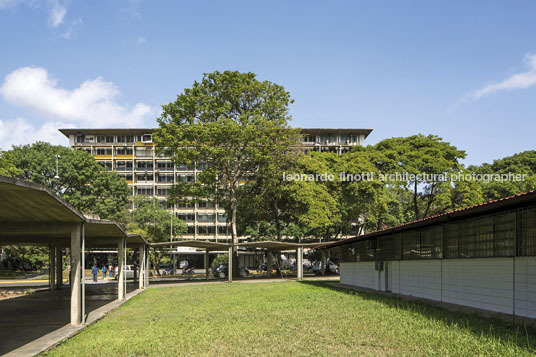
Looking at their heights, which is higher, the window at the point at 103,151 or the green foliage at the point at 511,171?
the window at the point at 103,151

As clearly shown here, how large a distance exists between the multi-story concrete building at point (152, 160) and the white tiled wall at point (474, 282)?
62.9 metres

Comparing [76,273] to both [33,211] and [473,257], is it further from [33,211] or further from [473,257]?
A: [473,257]

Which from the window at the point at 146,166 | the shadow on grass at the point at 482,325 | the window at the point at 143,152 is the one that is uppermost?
the window at the point at 143,152

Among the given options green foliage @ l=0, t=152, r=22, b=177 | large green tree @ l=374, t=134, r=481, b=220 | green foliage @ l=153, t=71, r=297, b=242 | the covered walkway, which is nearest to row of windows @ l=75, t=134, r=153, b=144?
green foliage @ l=0, t=152, r=22, b=177

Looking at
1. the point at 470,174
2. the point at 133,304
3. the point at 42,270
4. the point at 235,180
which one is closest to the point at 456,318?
the point at 133,304

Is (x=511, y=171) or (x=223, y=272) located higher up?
(x=511, y=171)

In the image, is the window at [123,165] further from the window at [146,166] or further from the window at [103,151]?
the window at [103,151]

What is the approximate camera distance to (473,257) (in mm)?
14688

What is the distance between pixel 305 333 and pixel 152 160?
76852 millimetres

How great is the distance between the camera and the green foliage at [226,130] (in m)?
37.9

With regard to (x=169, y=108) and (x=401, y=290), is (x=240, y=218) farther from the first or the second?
(x=401, y=290)

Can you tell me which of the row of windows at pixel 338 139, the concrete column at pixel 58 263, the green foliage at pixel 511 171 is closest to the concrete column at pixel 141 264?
the concrete column at pixel 58 263

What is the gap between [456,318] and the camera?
12531 mm

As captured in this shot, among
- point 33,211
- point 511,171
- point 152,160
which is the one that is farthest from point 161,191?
point 33,211
